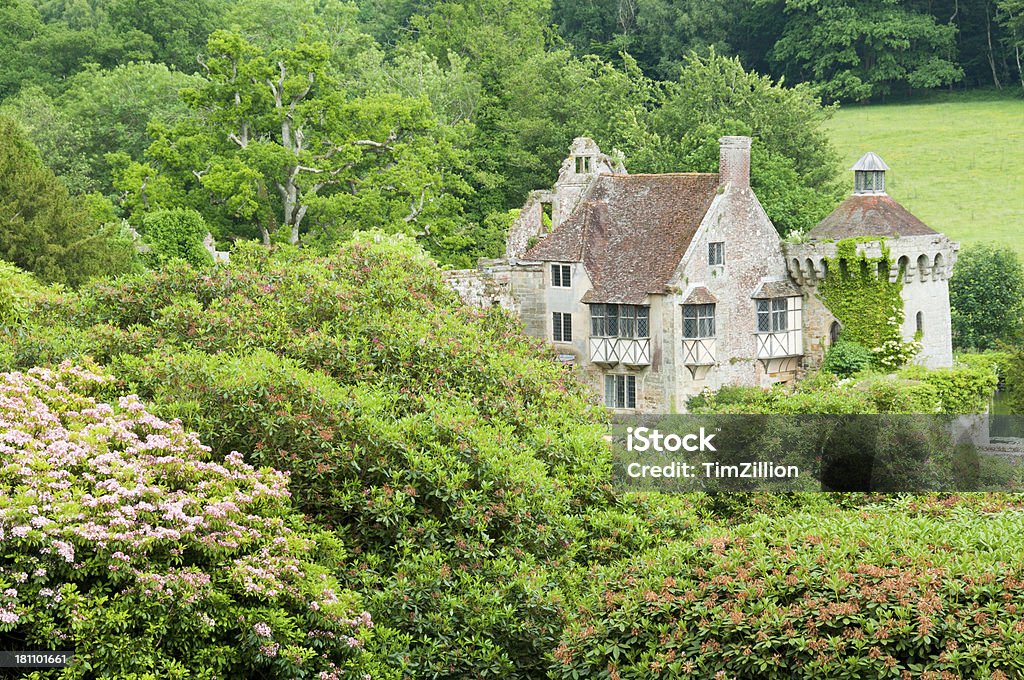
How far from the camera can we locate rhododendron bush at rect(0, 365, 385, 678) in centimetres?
1405

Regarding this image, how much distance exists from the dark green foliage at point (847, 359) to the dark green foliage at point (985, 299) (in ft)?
42.2

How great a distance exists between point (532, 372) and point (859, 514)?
19.6 ft

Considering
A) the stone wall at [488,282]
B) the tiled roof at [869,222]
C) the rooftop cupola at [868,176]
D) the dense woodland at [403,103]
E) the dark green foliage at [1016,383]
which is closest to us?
the dark green foliage at [1016,383]

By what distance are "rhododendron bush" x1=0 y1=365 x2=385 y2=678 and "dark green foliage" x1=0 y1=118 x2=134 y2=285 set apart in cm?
2514

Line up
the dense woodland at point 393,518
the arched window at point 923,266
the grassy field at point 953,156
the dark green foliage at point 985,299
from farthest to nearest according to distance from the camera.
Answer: the grassy field at point 953,156
the dark green foliage at point 985,299
the arched window at point 923,266
the dense woodland at point 393,518

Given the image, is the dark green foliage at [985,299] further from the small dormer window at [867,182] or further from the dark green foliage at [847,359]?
the dark green foliage at [847,359]

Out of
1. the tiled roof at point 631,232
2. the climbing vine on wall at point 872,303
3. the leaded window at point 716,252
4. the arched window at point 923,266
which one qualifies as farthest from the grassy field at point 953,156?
the tiled roof at point 631,232

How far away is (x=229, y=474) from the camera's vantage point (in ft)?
53.0

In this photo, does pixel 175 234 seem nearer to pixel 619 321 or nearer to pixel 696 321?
pixel 619 321

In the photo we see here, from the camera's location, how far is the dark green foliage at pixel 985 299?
6662 centimetres

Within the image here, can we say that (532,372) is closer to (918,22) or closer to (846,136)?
(846,136)

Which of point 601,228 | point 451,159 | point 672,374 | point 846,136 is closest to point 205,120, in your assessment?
point 451,159

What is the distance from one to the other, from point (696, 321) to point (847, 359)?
212 inches

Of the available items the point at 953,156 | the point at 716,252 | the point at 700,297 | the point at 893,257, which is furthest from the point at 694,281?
the point at 953,156
